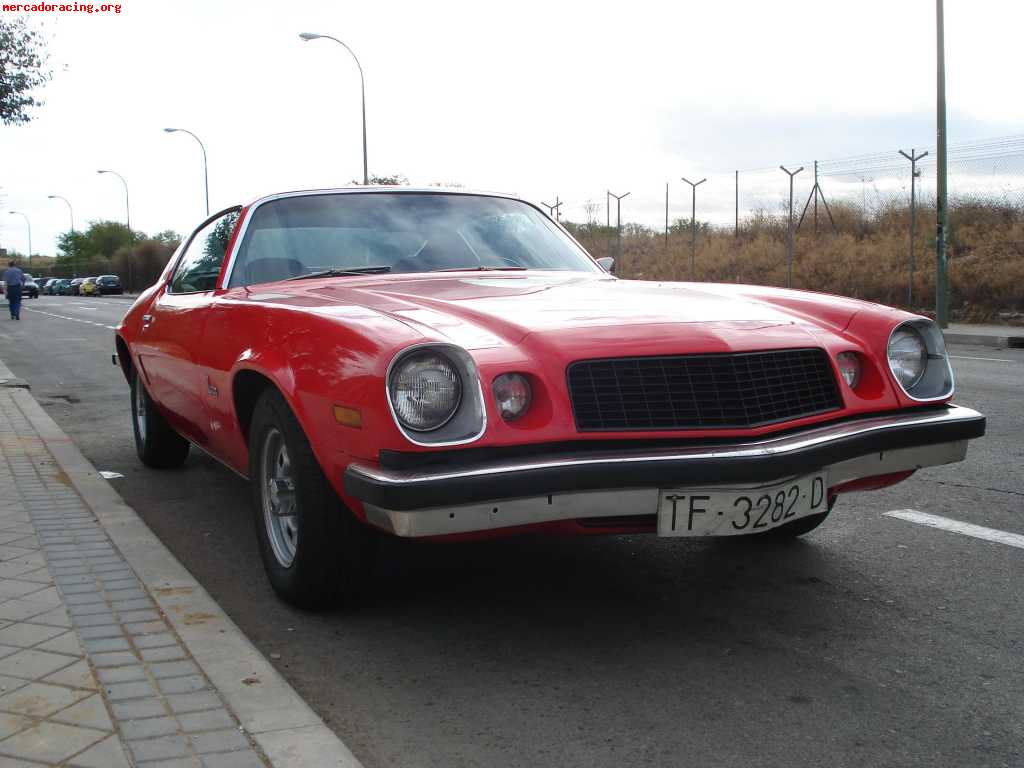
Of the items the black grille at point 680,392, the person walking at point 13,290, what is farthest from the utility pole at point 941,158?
the person walking at point 13,290

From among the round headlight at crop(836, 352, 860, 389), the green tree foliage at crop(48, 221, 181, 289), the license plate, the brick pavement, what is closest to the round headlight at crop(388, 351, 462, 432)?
the license plate

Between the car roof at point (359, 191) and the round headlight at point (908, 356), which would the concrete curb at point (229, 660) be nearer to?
the car roof at point (359, 191)

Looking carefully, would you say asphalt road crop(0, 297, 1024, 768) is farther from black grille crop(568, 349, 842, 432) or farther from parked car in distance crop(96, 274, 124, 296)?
parked car in distance crop(96, 274, 124, 296)

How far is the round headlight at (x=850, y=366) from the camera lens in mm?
3508

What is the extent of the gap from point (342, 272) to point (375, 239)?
0.25m

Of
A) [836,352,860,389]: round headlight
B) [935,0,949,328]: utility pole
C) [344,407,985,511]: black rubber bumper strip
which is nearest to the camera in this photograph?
[344,407,985,511]: black rubber bumper strip

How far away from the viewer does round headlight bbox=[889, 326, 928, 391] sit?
144 inches

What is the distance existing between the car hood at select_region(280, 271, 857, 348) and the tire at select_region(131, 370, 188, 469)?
2226mm

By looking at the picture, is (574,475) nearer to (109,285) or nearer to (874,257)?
(874,257)

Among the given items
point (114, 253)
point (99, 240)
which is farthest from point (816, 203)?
point (99, 240)

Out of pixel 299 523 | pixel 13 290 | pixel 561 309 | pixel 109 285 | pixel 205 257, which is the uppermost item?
pixel 109 285

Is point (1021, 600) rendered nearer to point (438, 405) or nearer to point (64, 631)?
point (438, 405)

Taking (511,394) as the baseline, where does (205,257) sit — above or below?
above

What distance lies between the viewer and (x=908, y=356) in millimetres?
3695
